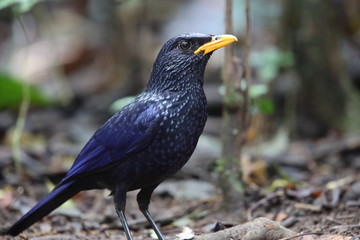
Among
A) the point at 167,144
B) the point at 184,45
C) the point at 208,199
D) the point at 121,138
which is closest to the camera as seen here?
the point at 167,144

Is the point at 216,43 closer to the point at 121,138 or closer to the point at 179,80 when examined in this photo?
the point at 179,80

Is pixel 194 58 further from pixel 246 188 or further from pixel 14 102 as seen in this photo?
pixel 14 102

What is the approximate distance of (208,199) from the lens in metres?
5.65

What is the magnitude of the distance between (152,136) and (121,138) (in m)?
0.25

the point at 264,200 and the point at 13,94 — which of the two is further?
the point at 13,94

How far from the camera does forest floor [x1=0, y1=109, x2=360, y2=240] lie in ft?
15.6

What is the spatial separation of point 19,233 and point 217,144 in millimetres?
3649

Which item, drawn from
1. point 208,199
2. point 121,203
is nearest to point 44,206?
point 121,203

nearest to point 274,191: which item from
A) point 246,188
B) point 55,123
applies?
point 246,188

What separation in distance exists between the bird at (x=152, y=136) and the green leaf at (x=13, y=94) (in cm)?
375

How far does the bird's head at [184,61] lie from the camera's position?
422 centimetres

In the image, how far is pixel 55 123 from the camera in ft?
30.3

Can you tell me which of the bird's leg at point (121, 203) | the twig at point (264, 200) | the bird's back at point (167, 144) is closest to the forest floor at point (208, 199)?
the twig at point (264, 200)

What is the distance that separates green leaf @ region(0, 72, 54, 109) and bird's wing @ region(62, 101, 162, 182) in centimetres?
375
